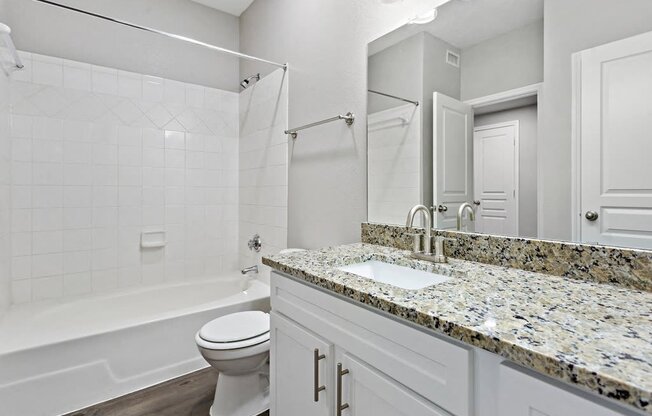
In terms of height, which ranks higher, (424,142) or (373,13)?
(373,13)

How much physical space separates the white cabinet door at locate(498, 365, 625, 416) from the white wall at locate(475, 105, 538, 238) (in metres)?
0.65

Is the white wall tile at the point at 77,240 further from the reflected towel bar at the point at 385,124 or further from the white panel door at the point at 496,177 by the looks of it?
the white panel door at the point at 496,177

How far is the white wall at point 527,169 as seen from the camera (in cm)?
107

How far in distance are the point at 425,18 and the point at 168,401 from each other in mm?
2278

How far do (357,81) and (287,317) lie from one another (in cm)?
122

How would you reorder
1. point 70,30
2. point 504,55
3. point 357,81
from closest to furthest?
point 504,55, point 357,81, point 70,30

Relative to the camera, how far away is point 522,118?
1.09 metres

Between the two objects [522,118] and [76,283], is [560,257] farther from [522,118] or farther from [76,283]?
[76,283]

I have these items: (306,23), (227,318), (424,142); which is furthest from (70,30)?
(424,142)

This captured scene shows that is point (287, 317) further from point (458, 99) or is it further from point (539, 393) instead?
point (458, 99)

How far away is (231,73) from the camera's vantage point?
2947 mm

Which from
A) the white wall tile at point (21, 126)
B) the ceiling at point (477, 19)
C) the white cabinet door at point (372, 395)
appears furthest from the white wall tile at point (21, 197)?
the ceiling at point (477, 19)

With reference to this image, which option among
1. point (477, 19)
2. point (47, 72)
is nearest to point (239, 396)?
point (477, 19)

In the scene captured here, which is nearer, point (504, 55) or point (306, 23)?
point (504, 55)
